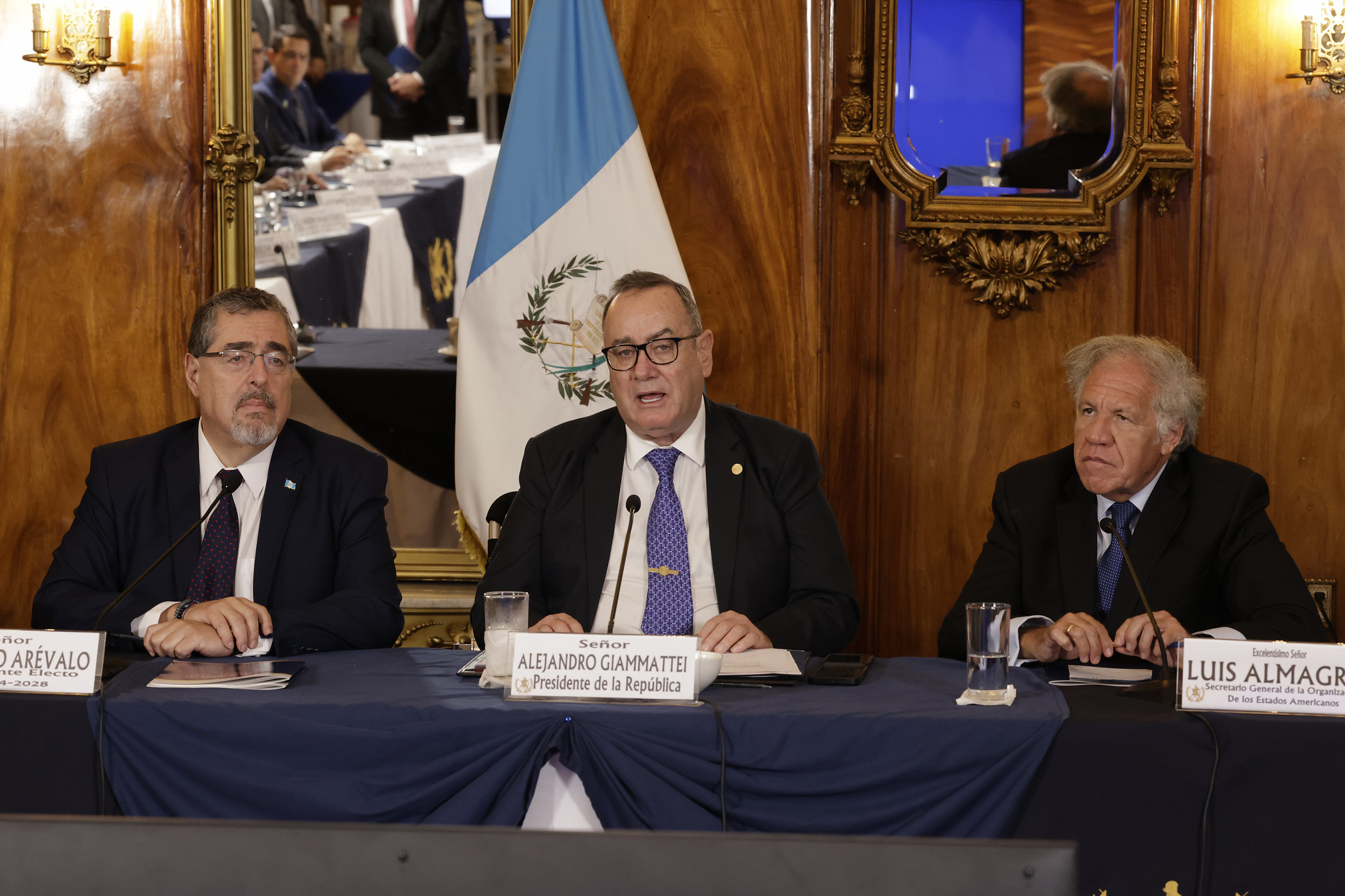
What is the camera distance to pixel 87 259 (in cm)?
393

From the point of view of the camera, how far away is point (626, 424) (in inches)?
106

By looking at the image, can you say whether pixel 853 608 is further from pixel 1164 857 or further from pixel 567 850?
pixel 567 850

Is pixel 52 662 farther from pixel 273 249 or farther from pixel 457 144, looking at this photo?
pixel 457 144

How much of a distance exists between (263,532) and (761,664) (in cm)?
120

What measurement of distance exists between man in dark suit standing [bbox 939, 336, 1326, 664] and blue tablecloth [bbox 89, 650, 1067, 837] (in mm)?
781

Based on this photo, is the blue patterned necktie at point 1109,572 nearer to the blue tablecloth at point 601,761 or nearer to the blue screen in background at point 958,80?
the blue tablecloth at point 601,761

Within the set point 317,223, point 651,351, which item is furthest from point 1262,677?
point 317,223

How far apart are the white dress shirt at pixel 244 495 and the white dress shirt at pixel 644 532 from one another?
763 millimetres

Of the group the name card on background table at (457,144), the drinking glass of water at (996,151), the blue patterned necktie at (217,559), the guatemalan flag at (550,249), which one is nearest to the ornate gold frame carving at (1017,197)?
the drinking glass of water at (996,151)

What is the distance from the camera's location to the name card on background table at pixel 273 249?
3.96 metres

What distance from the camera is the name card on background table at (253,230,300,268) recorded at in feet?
13.0

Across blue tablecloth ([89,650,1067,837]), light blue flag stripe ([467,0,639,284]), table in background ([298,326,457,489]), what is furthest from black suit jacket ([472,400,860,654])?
table in background ([298,326,457,489])

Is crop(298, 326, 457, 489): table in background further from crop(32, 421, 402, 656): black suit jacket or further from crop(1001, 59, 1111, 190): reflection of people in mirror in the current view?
crop(1001, 59, 1111, 190): reflection of people in mirror

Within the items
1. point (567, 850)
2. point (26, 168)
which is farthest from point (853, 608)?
point (26, 168)
